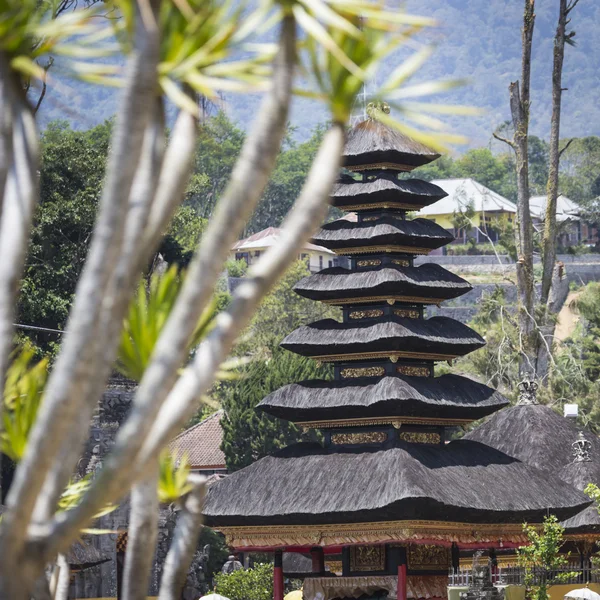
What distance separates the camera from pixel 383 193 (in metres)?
26.2

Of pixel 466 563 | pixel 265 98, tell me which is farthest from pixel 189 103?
pixel 466 563

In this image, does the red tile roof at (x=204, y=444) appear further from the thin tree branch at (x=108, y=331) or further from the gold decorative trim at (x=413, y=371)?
the thin tree branch at (x=108, y=331)

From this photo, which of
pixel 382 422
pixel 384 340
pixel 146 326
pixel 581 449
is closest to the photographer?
pixel 146 326

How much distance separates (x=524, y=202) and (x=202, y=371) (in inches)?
1273

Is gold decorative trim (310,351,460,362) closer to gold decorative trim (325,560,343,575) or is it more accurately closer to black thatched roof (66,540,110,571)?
gold decorative trim (325,560,343,575)

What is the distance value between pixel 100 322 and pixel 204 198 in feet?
312

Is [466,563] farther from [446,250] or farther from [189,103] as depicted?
[446,250]

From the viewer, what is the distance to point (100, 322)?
6535 mm

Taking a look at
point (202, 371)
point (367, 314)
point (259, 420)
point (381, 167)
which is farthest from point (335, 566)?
point (259, 420)

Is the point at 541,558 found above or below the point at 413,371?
below

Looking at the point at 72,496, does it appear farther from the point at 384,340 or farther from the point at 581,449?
the point at 581,449

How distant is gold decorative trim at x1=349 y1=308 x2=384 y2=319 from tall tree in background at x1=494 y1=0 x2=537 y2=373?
11919mm

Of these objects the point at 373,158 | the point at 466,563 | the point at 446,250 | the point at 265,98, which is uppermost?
the point at 446,250

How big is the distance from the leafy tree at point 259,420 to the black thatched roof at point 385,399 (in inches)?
990
